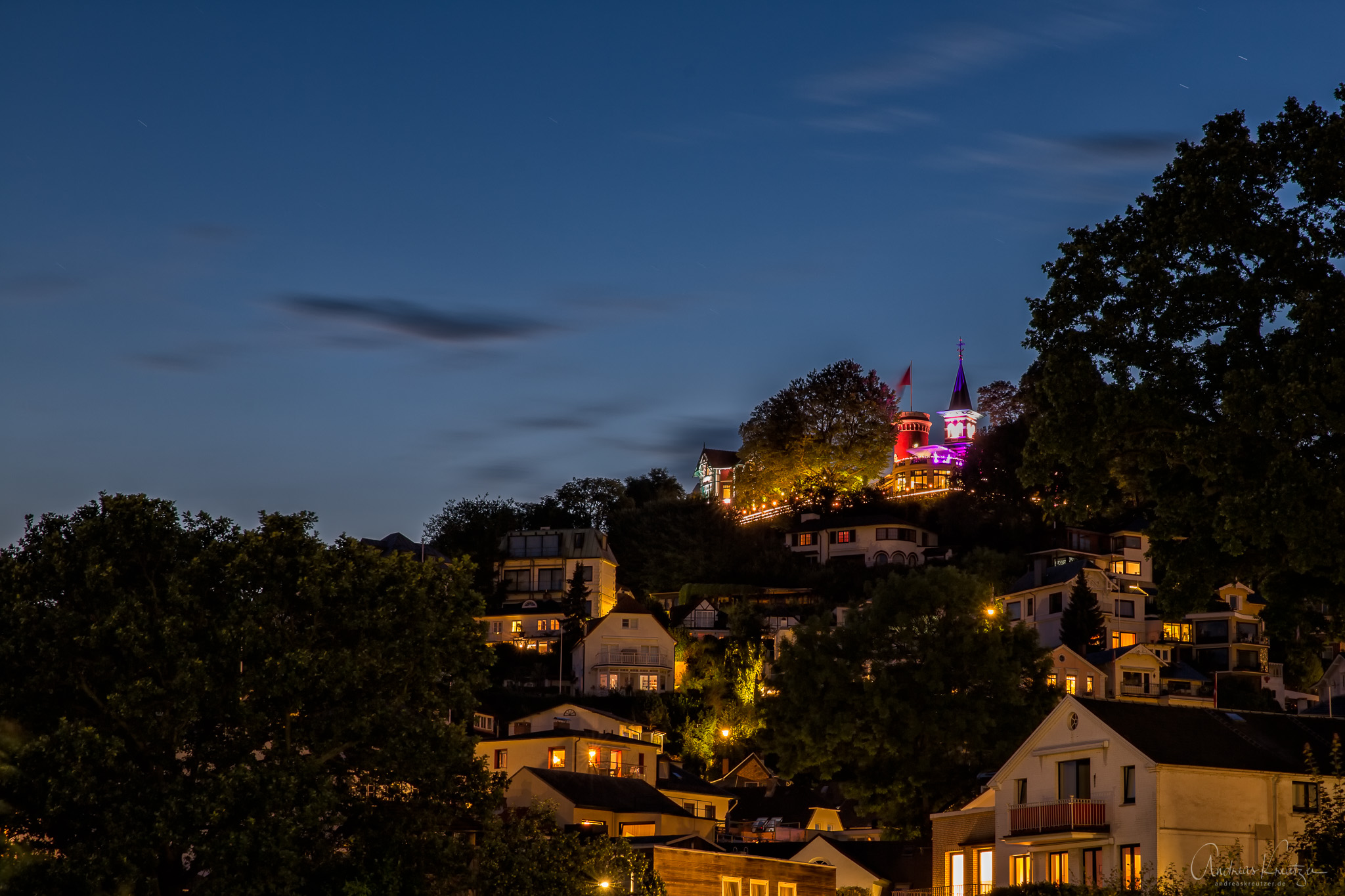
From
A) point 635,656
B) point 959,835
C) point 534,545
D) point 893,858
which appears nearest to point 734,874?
point 959,835

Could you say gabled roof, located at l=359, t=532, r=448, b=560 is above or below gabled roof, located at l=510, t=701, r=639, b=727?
above

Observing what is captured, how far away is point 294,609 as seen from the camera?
4197 cm

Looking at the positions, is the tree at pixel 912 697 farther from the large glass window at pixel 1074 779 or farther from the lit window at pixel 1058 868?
the lit window at pixel 1058 868

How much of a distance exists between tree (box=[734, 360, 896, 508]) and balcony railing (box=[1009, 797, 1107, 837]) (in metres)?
97.2

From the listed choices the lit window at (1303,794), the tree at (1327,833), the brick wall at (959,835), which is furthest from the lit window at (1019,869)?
the tree at (1327,833)

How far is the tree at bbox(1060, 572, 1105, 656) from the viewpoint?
104m

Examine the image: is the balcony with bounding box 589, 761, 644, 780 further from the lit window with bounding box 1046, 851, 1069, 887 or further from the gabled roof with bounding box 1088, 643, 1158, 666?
the gabled roof with bounding box 1088, 643, 1158, 666

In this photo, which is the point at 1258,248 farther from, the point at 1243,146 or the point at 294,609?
the point at 294,609

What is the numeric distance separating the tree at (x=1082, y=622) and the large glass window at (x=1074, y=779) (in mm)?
54997

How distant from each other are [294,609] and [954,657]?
34.0m

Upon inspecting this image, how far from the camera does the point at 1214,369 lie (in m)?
33.4

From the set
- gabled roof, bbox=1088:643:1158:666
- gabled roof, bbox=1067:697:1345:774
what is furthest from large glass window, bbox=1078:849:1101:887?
gabled roof, bbox=1088:643:1158:666

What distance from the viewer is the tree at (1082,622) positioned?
103750 millimetres

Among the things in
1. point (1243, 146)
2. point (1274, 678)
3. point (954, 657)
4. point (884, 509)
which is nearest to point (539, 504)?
point (884, 509)
